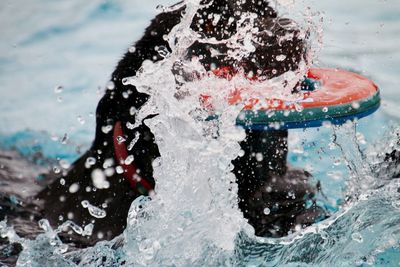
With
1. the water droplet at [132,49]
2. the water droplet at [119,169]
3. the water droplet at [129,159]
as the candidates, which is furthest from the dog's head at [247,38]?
the water droplet at [119,169]

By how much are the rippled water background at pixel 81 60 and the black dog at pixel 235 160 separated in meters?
1.21

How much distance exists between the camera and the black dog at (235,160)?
307 centimetres

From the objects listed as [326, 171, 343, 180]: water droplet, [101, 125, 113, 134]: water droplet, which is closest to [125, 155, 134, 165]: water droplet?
[101, 125, 113, 134]: water droplet

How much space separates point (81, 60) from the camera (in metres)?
7.08

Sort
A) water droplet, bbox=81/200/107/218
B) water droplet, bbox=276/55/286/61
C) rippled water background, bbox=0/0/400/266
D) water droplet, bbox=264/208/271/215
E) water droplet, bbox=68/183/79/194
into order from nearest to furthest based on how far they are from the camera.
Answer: water droplet, bbox=276/55/286/61
water droplet, bbox=81/200/107/218
water droplet, bbox=264/208/271/215
water droplet, bbox=68/183/79/194
rippled water background, bbox=0/0/400/266

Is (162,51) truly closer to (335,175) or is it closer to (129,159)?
(129,159)

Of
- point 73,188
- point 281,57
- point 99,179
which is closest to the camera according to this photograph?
point 281,57

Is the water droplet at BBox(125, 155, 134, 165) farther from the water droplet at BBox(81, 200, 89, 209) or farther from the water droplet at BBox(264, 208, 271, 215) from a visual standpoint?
the water droplet at BBox(264, 208, 271, 215)

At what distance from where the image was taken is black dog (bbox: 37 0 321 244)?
3.07 metres

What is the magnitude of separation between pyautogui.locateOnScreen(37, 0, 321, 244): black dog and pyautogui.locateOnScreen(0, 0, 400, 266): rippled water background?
1211 millimetres

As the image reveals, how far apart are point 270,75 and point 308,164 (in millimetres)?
1772

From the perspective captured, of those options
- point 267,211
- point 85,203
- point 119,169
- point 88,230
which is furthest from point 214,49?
point 88,230

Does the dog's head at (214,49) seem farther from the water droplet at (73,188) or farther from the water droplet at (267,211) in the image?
the water droplet at (267,211)

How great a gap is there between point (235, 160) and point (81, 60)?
4127mm
